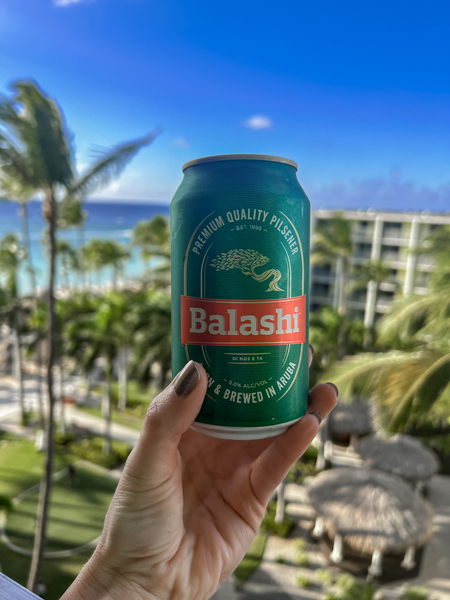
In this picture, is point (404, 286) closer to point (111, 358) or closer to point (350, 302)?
point (350, 302)

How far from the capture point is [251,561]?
31.6ft

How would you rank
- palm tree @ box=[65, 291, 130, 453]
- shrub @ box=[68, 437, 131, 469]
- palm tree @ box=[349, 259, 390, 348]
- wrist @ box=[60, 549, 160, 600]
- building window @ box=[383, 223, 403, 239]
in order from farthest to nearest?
building window @ box=[383, 223, 403, 239], palm tree @ box=[349, 259, 390, 348], shrub @ box=[68, 437, 131, 469], palm tree @ box=[65, 291, 130, 453], wrist @ box=[60, 549, 160, 600]

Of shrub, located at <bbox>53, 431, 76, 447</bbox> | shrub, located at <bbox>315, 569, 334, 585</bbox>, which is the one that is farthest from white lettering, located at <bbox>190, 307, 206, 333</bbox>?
shrub, located at <bbox>53, 431, 76, 447</bbox>

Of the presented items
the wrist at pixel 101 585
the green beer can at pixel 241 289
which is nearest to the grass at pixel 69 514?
the wrist at pixel 101 585

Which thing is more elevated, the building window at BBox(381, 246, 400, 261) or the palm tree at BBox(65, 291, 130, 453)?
the building window at BBox(381, 246, 400, 261)

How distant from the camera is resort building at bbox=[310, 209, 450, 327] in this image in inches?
1041

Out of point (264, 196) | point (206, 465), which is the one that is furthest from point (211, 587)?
point (264, 196)

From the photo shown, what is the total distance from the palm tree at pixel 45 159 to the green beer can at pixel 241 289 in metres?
5.92

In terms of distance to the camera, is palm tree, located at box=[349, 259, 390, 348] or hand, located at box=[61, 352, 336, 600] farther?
palm tree, located at box=[349, 259, 390, 348]

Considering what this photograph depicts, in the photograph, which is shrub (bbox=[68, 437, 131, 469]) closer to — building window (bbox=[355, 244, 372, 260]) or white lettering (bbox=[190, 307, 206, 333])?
white lettering (bbox=[190, 307, 206, 333])

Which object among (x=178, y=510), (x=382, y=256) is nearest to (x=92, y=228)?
(x=382, y=256)

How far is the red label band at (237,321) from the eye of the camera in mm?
1829

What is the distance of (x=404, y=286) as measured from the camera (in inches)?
1051

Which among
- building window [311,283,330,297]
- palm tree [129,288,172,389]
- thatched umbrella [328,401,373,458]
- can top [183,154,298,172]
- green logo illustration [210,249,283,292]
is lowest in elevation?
thatched umbrella [328,401,373,458]
